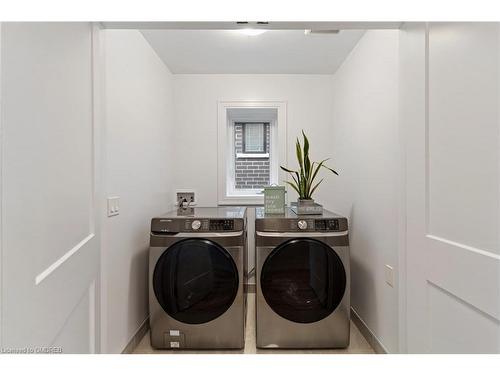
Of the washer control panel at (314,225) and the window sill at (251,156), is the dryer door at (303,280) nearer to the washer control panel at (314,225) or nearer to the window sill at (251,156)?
the washer control panel at (314,225)

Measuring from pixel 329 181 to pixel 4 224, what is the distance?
2504mm

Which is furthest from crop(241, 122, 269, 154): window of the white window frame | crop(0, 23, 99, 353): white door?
crop(0, 23, 99, 353): white door

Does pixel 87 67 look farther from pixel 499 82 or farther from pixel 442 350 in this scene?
pixel 442 350

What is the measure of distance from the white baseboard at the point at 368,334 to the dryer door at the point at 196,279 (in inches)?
38.9

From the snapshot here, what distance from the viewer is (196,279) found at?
1632 mm

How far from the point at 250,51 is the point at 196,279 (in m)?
1.87

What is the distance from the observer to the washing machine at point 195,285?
1.63 m

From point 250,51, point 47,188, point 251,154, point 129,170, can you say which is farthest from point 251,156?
point 47,188

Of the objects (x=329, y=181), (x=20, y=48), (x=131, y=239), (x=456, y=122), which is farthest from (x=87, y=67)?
(x=329, y=181)

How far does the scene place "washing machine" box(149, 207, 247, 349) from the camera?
5.36 ft

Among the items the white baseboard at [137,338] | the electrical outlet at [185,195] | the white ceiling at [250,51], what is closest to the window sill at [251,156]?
the electrical outlet at [185,195]

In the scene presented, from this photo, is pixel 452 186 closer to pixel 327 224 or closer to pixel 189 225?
pixel 327 224

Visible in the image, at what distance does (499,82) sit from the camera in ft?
2.24

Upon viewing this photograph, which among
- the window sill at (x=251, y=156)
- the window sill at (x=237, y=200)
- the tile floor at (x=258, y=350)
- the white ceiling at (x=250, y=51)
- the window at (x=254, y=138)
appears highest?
the white ceiling at (x=250, y=51)
